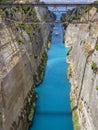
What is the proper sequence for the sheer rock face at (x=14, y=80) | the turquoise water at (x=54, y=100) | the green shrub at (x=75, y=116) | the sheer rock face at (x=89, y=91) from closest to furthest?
1. the sheer rock face at (x=14, y=80)
2. the sheer rock face at (x=89, y=91)
3. the green shrub at (x=75, y=116)
4. the turquoise water at (x=54, y=100)

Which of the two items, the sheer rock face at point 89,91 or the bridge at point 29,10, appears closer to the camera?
the sheer rock face at point 89,91

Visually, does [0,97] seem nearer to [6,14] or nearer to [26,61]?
[26,61]

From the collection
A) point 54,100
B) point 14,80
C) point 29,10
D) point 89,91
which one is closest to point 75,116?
point 89,91

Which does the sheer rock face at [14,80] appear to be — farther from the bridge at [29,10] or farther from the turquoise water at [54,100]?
the turquoise water at [54,100]

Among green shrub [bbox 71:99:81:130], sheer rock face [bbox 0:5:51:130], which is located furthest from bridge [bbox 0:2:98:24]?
green shrub [bbox 71:99:81:130]

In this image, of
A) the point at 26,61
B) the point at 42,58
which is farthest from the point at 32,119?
the point at 42,58

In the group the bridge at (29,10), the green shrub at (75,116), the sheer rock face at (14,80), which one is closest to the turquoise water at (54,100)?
the green shrub at (75,116)

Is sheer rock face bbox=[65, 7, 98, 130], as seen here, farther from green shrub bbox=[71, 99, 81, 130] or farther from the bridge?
the bridge

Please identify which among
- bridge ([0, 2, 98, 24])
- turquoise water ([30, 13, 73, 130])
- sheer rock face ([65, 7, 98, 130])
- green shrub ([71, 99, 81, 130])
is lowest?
turquoise water ([30, 13, 73, 130])
